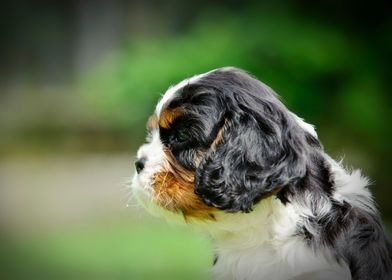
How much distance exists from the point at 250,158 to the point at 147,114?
708 centimetres

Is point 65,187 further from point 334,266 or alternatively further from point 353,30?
point 334,266

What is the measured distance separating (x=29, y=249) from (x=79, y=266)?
1.28 meters

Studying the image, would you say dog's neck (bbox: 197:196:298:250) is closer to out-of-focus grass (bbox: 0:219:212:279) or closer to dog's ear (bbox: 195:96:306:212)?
dog's ear (bbox: 195:96:306:212)

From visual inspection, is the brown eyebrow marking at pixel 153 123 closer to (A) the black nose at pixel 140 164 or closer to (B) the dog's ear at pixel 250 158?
(A) the black nose at pixel 140 164

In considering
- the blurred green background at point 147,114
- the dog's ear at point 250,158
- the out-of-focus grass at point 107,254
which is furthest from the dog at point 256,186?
the blurred green background at point 147,114

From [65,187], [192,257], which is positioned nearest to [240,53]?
[192,257]

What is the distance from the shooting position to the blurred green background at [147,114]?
10.5 meters

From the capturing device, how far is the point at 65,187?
14016 mm

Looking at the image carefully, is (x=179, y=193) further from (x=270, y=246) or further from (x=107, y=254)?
(x=107, y=254)

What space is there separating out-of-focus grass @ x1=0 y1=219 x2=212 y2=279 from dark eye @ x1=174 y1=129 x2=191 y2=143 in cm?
399

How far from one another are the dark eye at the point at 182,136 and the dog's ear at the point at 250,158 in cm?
13

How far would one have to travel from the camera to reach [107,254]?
1034 centimetres

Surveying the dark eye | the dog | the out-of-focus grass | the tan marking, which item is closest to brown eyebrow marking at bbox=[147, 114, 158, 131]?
the dog

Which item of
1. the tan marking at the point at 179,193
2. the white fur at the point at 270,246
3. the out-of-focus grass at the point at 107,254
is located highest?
the tan marking at the point at 179,193
